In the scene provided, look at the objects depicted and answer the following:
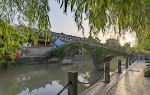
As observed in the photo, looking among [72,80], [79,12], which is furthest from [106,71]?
[79,12]

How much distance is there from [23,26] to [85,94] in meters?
6.51

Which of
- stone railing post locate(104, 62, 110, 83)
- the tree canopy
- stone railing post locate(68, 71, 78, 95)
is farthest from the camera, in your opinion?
stone railing post locate(104, 62, 110, 83)

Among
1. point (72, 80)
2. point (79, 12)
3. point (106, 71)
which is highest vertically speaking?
point (79, 12)

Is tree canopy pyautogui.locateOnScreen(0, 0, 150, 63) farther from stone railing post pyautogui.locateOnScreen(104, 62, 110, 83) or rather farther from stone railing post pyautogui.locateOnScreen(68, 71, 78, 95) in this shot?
stone railing post pyautogui.locateOnScreen(104, 62, 110, 83)

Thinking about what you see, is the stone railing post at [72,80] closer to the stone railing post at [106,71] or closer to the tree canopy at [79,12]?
the tree canopy at [79,12]

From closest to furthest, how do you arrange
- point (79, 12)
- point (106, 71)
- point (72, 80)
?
1. point (79, 12)
2. point (72, 80)
3. point (106, 71)

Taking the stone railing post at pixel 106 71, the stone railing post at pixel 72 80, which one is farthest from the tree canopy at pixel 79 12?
the stone railing post at pixel 106 71

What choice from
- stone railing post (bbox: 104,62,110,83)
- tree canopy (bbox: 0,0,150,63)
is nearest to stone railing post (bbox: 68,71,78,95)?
tree canopy (bbox: 0,0,150,63)

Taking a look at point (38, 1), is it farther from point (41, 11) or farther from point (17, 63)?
point (17, 63)

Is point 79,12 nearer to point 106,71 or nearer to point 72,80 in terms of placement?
point 72,80

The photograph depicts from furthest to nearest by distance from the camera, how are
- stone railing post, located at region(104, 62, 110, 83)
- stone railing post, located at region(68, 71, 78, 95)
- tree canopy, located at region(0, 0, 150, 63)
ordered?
stone railing post, located at region(104, 62, 110, 83), stone railing post, located at region(68, 71, 78, 95), tree canopy, located at region(0, 0, 150, 63)

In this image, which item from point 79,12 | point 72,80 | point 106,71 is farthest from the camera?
point 106,71

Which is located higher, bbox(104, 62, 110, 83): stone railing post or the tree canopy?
the tree canopy

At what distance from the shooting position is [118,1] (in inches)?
78.5
